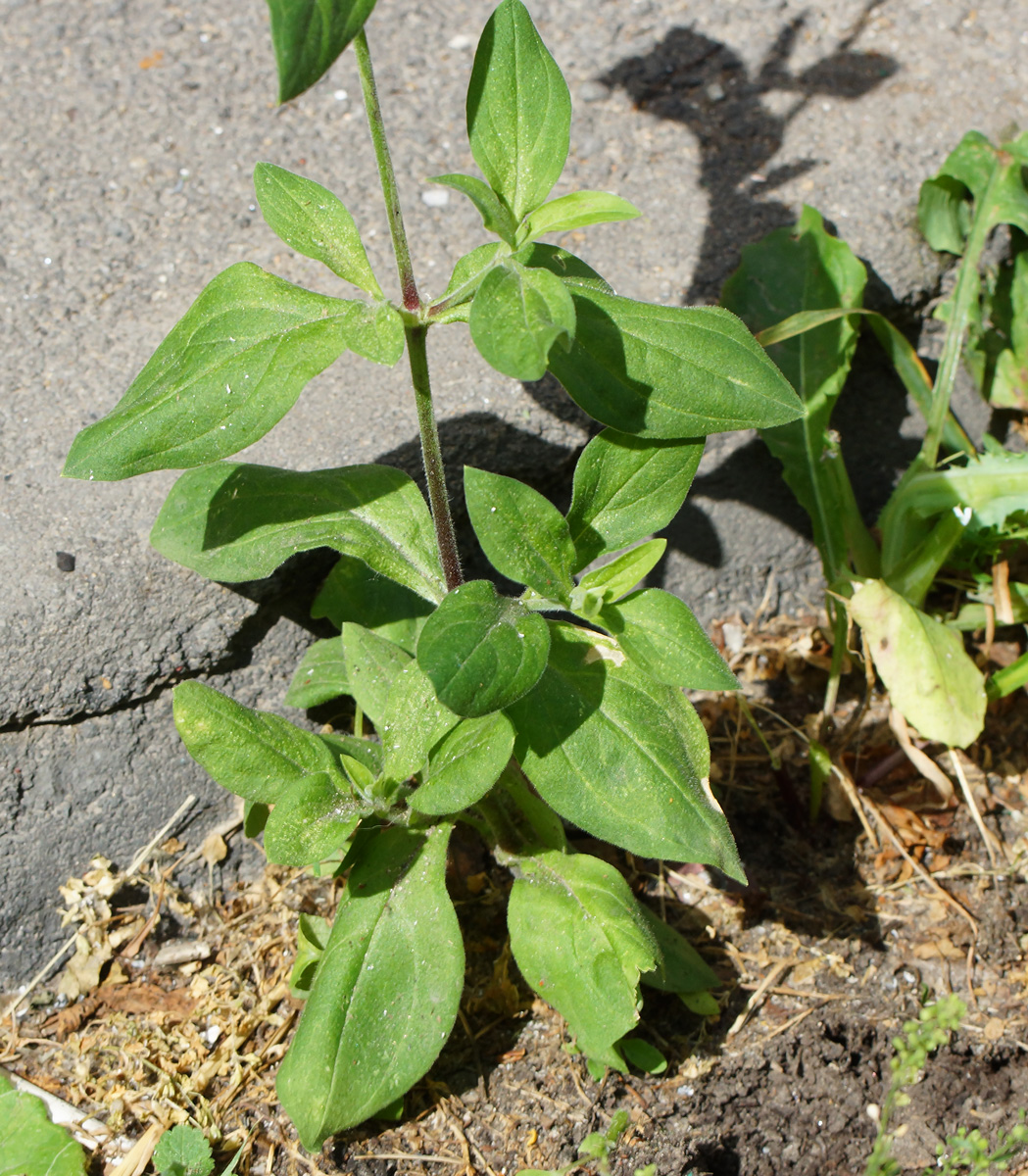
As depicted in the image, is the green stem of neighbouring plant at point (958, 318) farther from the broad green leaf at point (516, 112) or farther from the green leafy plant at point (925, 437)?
the broad green leaf at point (516, 112)

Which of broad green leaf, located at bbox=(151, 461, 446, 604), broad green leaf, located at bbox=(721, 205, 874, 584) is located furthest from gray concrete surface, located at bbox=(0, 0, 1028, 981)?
broad green leaf, located at bbox=(151, 461, 446, 604)

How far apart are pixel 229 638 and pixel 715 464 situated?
1224 millimetres

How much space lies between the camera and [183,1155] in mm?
1787

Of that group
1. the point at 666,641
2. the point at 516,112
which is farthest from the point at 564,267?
the point at 666,641

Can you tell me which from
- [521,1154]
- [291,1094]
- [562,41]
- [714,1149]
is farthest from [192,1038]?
[562,41]

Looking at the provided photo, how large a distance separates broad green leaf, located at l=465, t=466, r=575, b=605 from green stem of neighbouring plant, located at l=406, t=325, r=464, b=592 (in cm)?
13

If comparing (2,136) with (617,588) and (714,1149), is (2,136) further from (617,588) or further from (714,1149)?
(714,1149)

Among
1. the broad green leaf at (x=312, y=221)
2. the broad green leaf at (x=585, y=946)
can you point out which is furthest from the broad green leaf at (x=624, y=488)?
the broad green leaf at (x=585, y=946)

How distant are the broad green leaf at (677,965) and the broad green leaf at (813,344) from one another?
2.99ft

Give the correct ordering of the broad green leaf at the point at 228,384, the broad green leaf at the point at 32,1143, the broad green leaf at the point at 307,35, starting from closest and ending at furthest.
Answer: the broad green leaf at the point at 307,35, the broad green leaf at the point at 228,384, the broad green leaf at the point at 32,1143

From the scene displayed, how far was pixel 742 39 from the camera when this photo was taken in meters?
3.06

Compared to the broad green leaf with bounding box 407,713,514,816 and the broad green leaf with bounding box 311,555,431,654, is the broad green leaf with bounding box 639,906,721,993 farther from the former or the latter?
the broad green leaf with bounding box 311,555,431,654

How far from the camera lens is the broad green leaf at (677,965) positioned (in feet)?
6.33

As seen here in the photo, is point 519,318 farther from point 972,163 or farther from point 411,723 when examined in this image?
point 972,163
